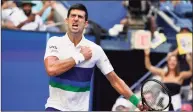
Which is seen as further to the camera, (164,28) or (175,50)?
(164,28)

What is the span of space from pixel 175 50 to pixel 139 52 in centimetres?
72

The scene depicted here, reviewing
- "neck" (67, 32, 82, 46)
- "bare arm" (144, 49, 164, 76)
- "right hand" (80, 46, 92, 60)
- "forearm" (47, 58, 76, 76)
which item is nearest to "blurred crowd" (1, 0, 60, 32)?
"bare arm" (144, 49, 164, 76)

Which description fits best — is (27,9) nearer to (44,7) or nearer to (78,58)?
(44,7)

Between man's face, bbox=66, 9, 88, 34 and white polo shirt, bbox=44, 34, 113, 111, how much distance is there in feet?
0.52

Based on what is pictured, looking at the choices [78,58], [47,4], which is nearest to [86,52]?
[78,58]

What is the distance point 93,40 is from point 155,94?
4177 mm

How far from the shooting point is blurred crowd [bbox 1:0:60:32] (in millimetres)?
8656

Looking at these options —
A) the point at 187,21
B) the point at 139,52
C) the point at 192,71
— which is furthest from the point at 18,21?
the point at 187,21

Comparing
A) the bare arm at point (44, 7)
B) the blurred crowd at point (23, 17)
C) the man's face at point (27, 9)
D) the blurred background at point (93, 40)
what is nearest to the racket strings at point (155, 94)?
the blurred background at point (93, 40)

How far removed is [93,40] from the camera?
895 centimetres

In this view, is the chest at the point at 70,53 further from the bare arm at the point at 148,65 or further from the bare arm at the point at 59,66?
the bare arm at the point at 148,65

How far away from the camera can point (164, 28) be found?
1120 centimetres

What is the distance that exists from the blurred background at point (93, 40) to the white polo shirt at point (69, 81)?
3.98m

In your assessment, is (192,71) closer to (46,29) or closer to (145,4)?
(145,4)
